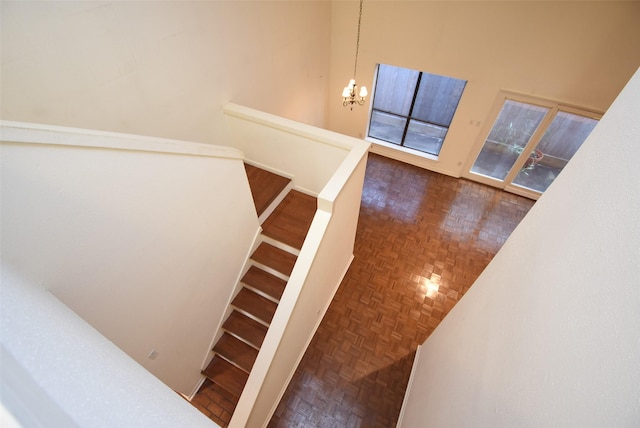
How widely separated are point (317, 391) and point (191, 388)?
1.42 m

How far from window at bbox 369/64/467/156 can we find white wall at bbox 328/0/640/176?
0.72 meters

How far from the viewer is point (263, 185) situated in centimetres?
394

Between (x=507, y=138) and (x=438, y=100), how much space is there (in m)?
1.66

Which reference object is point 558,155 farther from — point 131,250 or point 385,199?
point 131,250

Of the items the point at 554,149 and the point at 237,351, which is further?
the point at 554,149

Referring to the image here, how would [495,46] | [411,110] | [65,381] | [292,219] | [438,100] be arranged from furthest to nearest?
[438,100] → [411,110] → [495,46] → [292,219] → [65,381]

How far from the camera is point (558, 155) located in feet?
17.1

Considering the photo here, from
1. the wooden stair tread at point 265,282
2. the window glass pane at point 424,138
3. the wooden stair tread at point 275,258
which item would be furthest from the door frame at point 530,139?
the wooden stair tread at point 265,282

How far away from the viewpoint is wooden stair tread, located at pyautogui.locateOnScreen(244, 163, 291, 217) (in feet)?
12.2

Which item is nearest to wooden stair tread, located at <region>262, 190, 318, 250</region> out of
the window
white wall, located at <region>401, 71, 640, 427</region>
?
white wall, located at <region>401, 71, 640, 427</region>

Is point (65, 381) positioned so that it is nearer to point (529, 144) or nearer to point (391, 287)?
point (391, 287)

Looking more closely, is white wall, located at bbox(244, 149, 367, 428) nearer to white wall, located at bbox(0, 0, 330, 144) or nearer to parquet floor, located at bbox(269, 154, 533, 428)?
parquet floor, located at bbox(269, 154, 533, 428)

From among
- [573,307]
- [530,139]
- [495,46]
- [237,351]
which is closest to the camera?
[573,307]

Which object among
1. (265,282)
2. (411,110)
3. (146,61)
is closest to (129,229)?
(146,61)
